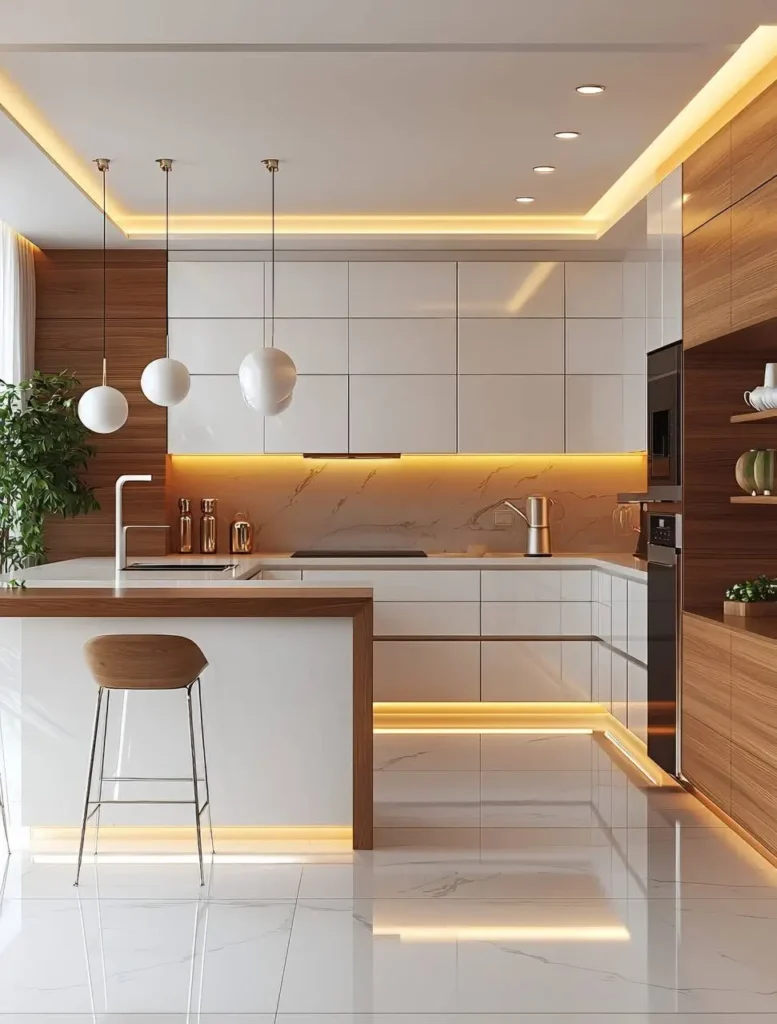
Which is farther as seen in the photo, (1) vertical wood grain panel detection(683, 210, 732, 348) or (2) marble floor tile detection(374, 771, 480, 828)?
(2) marble floor tile detection(374, 771, 480, 828)

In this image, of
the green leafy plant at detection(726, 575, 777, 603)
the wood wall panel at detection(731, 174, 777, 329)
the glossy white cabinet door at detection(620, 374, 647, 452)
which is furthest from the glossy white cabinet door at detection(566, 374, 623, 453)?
the wood wall panel at detection(731, 174, 777, 329)

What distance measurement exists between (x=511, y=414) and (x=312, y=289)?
1359 mm

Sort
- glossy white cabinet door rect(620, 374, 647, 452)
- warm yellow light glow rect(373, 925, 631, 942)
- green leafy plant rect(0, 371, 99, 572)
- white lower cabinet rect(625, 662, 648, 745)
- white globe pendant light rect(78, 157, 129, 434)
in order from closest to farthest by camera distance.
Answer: warm yellow light glow rect(373, 925, 631, 942), white globe pendant light rect(78, 157, 129, 434), white lower cabinet rect(625, 662, 648, 745), green leafy plant rect(0, 371, 99, 572), glossy white cabinet door rect(620, 374, 647, 452)

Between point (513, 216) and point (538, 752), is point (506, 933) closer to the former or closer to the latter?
point (538, 752)

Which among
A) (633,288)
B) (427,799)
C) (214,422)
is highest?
(633,288)

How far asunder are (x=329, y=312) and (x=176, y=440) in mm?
1157

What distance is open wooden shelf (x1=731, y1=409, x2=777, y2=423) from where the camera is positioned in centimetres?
390

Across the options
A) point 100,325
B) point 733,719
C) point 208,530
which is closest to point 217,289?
point 100,325

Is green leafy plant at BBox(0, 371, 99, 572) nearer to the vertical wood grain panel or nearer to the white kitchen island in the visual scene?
the white kitchen island

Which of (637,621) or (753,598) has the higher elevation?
(753,598)

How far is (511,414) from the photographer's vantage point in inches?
258

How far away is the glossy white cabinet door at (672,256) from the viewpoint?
15.2 feet

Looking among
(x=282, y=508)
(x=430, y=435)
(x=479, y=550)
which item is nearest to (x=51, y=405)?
(x=282, y=508)

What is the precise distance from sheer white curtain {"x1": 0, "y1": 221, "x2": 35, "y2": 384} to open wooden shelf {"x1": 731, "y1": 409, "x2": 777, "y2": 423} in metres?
3.83
